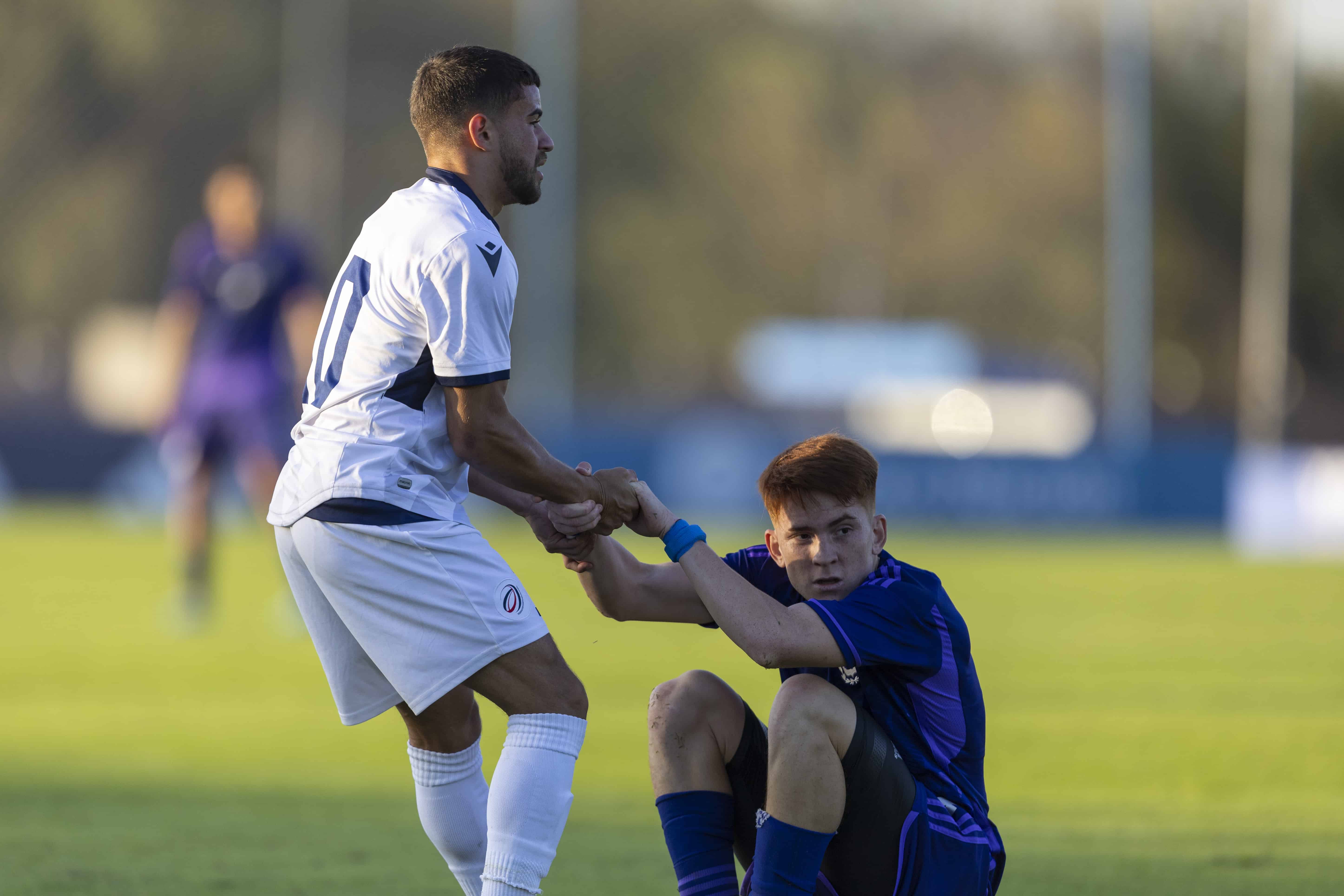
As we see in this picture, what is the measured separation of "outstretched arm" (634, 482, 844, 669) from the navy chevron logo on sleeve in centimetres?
76

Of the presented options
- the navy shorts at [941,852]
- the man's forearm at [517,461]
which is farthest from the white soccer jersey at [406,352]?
the navy shorts at [941,852]

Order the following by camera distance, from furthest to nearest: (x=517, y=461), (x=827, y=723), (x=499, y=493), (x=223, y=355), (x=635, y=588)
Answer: (x=223, y=355) → (x=499, y=493) → (x=635, y=588) → (x=517, y=461) → (x=827, y=723)

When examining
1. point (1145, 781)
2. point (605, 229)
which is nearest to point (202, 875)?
point (1145, 781)

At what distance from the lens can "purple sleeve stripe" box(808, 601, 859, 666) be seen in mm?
3447

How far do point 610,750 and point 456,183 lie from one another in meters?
3.72

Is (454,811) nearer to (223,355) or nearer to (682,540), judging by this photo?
(682,540)

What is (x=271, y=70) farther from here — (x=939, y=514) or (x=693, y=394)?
(x=939, y=514)

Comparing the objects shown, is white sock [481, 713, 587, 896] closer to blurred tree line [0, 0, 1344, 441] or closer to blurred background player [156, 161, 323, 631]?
blurred background player [156, 161, 323, 631]

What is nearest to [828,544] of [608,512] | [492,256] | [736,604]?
[736,604]

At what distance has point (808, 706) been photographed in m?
3.42

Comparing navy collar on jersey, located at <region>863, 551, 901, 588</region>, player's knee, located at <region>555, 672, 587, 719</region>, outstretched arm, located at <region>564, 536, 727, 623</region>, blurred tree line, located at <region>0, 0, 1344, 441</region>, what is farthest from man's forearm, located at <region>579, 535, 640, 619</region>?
blurred tree line, located at <region>0, 0, 1344, 441</region>

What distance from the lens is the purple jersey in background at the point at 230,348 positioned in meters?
10.9

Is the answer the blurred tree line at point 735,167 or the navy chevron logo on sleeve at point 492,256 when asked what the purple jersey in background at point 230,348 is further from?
the blurred tree line at point 735,167

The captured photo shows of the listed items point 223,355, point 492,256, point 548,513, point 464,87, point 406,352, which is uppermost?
point 464,87
